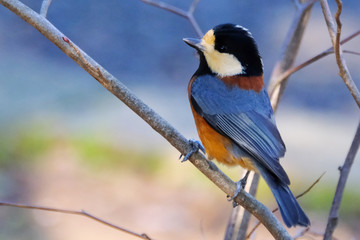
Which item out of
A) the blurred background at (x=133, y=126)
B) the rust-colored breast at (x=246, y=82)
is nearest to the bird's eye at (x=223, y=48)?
the rust-colored breast at (x=246, y=82)

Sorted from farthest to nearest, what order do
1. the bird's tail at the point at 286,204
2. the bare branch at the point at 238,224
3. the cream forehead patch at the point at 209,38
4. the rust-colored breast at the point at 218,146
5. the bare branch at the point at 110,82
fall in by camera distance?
the cream forehead patch at the point at 209,38, the rust-colored breast at the point at 218,146, the bare branch at the point at 238,224, the bird's tail at the point at 286,204, the bare branch at the point at 110,82

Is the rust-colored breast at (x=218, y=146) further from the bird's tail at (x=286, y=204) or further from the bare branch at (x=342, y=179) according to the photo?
the bare branch at (x=342, y=179)

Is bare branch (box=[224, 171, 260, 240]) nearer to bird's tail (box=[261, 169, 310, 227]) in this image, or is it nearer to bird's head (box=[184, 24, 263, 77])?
bird's tail (box=[261, 169, 310, 227])

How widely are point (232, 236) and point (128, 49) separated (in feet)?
19.4

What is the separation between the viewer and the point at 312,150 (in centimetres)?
603

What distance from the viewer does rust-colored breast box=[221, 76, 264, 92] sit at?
289 centimetres

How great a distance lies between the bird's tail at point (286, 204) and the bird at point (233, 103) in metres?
0.02

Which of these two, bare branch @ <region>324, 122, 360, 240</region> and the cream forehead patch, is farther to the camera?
the cream forehead patch

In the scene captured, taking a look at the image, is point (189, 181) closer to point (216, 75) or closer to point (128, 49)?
point (216, 75)

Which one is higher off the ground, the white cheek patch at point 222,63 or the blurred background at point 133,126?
the blurred background at point 133,126

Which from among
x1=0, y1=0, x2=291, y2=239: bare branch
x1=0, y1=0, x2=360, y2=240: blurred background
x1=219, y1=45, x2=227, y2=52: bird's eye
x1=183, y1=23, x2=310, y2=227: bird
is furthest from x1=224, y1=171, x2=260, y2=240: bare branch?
x1=0, y1=0, x2=360, y2=240: blurred background

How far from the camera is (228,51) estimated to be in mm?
Result: 2834

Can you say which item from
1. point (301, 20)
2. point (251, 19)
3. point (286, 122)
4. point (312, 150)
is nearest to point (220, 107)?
point (301, 20)

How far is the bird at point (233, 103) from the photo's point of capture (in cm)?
265
